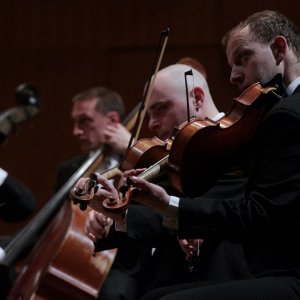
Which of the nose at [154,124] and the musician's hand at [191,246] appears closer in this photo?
the musician's hand at [191,246]

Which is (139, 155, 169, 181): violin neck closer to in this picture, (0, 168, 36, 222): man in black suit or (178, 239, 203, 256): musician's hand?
(178, 239, 203, 256): musician's hand

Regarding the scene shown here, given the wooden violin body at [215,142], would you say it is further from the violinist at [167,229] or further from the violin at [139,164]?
the violinist at [167,229]

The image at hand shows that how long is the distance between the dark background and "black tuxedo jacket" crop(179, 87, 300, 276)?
267cm

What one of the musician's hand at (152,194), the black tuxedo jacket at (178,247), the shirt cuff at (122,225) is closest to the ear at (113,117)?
the black tuxedo jacket at (178,247)

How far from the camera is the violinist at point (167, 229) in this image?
6.42ft

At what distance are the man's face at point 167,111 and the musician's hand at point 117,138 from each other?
86 cm

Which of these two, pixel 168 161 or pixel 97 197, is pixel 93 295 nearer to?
pixel 97 197

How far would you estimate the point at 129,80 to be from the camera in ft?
14.7

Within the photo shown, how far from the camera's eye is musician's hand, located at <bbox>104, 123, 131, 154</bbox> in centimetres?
315

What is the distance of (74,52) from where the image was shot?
181 inches

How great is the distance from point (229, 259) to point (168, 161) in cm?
48

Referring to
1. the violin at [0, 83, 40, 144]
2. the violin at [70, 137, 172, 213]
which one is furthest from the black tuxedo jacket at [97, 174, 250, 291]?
the violin at [0, 83, 40, 144]

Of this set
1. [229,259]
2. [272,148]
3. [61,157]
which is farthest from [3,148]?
[272,148]

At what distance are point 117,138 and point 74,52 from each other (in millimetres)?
1597
